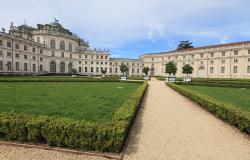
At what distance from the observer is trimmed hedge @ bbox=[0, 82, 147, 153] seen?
4.68m

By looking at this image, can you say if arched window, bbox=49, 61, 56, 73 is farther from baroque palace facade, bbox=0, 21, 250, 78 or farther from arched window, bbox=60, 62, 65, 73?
arched window, bbox=60, 62, 65, 73

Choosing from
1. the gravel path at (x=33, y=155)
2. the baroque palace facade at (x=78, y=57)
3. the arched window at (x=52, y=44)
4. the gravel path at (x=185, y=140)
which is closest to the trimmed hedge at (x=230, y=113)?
the gravel path at (x=185, y=140)

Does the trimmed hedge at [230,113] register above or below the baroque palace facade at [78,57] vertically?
below

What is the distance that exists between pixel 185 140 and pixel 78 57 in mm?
76853

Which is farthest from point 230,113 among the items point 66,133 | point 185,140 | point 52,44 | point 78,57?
point 78,57

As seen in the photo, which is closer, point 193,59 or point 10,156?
point 10,156

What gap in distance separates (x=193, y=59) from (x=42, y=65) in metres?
54.0

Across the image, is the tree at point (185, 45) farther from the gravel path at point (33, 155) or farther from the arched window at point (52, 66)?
Answer: the gravel path at point (33, 155)

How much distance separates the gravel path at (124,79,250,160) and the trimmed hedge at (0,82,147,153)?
0.60 metres

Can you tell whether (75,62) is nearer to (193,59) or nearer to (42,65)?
Answer: (42,65)

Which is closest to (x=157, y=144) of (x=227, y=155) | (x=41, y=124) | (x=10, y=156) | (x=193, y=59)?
(x=227, y=155)

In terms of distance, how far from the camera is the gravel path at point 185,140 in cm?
476

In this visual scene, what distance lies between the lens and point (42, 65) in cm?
6444

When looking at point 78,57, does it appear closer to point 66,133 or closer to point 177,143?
point 66,133
